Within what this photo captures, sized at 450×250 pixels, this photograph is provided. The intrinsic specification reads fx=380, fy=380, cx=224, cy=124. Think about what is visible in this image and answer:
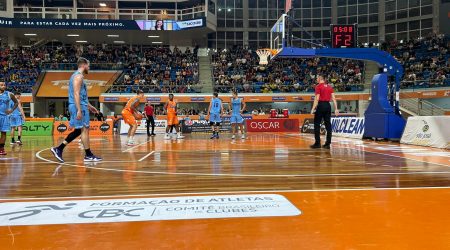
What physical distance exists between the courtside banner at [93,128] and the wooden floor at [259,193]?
1676 centimetres

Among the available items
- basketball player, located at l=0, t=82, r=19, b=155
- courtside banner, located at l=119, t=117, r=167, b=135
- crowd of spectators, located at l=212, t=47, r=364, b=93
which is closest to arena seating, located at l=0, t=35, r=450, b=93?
crowd of spectators, located at l=212, t=47, r=364, b=93

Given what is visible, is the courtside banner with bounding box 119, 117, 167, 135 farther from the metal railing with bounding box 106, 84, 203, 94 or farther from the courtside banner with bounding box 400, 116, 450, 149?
the courtside banner with bounding box 400, 116, 450, 149

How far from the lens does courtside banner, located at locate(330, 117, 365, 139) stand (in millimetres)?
14532

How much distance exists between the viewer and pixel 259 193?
4.03 m

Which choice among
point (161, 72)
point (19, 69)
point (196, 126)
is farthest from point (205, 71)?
point (19, 69)

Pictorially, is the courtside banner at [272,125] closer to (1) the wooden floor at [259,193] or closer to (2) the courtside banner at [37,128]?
(2) the courtside banner at [37,128]

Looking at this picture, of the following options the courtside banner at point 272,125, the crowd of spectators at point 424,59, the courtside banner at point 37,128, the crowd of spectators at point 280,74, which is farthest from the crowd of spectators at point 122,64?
the crowd of spectators at point 424,59

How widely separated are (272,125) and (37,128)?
1414cm

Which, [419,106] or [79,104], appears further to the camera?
[419,106]

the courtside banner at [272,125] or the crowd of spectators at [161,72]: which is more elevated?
the crowd of spectators at [161,72]

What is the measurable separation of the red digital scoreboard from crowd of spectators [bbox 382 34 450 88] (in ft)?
57.1

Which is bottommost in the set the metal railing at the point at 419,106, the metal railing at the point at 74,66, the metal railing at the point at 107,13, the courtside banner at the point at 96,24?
the metal railing at the point at 419,106

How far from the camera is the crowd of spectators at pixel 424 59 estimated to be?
30547mm

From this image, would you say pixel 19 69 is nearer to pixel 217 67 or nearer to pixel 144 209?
pixel 217 67
